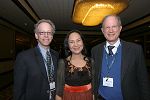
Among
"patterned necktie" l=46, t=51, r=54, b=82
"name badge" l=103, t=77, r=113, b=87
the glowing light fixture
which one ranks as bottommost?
"name badge" l=103, t=77, r=113, b=87

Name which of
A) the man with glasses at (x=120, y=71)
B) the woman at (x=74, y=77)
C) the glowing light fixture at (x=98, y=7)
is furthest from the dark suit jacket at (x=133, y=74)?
the glowing light fixture at (x=98, y=7)

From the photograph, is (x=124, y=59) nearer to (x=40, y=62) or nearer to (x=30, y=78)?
(x=40, y=62)

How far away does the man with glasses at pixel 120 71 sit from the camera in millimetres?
2398

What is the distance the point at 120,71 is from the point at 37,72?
87 cm

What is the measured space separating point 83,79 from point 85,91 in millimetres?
143

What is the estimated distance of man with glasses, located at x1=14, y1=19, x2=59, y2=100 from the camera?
92.8 inches

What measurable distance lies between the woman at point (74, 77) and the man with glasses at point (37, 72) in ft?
0.38

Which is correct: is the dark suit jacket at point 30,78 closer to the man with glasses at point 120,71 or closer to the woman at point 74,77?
the woman at point 74,77

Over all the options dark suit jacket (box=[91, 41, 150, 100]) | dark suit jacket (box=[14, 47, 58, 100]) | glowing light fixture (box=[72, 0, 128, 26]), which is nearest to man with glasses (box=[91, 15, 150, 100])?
dark suit jacket (box=[91, 41, 150, 100])

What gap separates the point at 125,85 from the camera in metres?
2.39

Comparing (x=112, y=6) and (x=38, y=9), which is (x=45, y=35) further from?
(x=38, y=9)

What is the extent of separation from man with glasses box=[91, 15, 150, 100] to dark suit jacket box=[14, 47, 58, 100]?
0.62 m

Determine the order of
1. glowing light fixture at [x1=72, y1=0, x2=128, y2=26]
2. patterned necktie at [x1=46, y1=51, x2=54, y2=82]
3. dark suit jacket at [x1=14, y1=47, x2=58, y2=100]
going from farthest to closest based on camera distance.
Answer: glowing light fixture at [x1=72, y1=0, x2=128, y2=26] → patterned necktie at [x1=46, y1=51, x2=54, y2=82] → dark suit jacket at [x1=14, y1=47, x2=58, y2=100]

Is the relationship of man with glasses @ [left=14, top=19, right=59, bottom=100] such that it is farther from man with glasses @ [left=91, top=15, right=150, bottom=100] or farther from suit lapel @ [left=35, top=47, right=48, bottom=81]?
man with glasses @ [left=91, top=15, right=150, bottom=100]
